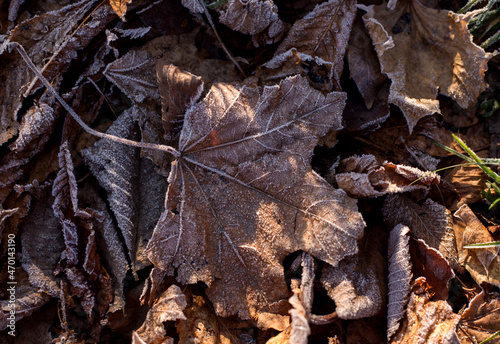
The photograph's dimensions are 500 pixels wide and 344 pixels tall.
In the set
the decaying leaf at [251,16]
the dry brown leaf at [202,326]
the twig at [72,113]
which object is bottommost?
the dry brown leaf at [202,326]

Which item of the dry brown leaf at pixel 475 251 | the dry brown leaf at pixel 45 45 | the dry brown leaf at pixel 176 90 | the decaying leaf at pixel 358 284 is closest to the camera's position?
the decaying leaf at pixel 358 284

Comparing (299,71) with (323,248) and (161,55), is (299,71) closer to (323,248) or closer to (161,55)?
(161,55)

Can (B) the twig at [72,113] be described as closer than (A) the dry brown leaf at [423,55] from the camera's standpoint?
Yes

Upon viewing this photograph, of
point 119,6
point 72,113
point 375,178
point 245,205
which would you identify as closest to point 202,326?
point 245,205

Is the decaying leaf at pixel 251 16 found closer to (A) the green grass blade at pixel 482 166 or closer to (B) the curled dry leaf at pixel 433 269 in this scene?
(A) the green grass blade at pixel 482 166

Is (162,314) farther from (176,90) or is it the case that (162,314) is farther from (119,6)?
(119,6)

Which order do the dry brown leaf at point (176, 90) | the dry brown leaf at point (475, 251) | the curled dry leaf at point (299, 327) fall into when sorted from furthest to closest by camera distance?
the dry brown leaf at point (475, 251) < the dry brown leaf at point (176, 90) < the curled dry leaf at point (299, 327)

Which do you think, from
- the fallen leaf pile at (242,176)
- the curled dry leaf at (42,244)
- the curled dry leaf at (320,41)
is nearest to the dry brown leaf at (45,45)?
the fallen leaf pile at (242,176)
